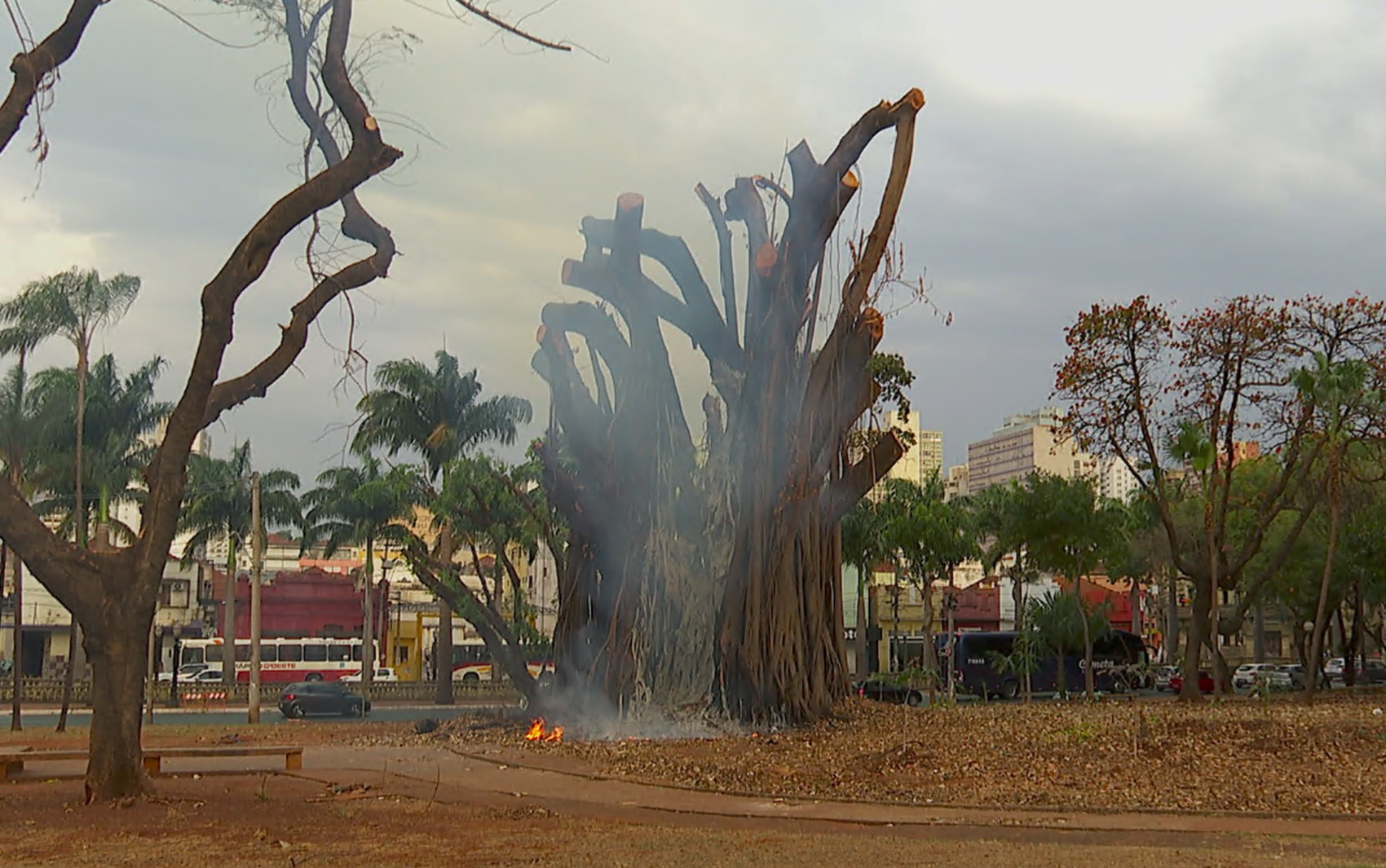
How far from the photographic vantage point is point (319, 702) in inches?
1280

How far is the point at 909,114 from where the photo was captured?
66.7ft

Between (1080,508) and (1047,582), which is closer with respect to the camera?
(1080,508)

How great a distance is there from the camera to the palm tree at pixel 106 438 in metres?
33.4

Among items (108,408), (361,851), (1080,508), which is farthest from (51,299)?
(1080,508)

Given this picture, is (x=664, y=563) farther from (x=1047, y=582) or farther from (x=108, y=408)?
(x=1047, y=582)

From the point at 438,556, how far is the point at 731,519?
18.0 m

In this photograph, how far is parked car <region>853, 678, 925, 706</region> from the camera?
3222 cm

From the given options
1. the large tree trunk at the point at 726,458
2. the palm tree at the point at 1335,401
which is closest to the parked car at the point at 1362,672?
the palm tree at the point at 1335,401

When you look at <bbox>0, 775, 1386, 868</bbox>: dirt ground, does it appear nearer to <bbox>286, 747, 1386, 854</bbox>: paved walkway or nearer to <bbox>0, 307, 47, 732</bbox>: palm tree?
<bbox>286, 747, 1386, 854</bbox>: paved walkway

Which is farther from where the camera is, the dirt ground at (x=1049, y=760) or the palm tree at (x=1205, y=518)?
the palm tree at (x=1205, y=518)

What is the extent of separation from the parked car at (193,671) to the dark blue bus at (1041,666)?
26.9 metres

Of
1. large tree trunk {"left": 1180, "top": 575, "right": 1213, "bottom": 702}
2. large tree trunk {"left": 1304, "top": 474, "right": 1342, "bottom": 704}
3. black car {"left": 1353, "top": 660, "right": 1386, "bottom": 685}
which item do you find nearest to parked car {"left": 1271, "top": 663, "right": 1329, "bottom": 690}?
black car {"left": 1353, "top": 660, "right": 1386, "bottom": 685}

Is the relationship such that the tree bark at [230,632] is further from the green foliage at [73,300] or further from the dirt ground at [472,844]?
the dirt ground at [472,844]

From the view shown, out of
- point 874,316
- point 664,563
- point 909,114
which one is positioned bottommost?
point 664,563
